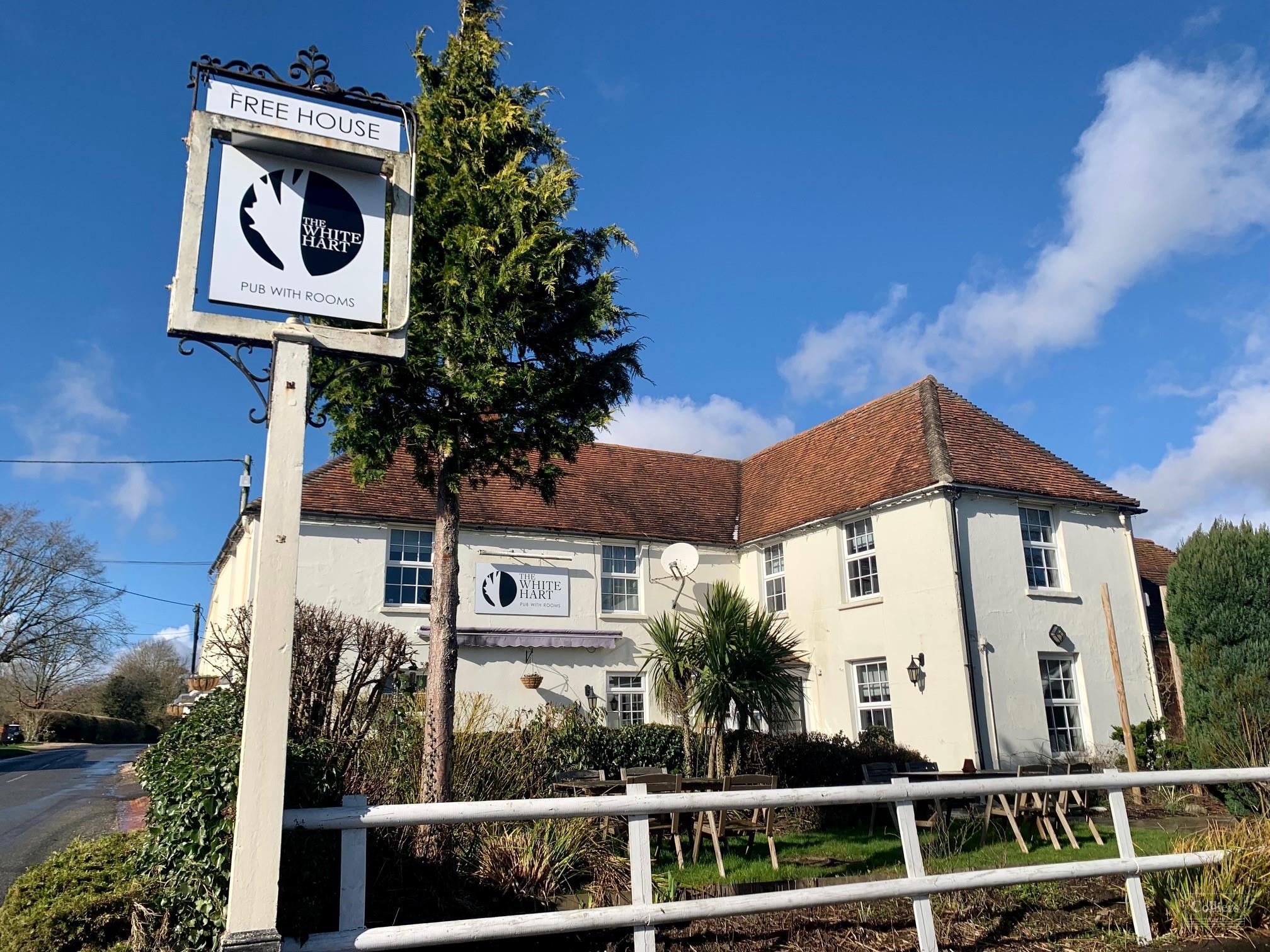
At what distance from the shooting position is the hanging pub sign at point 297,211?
188 inches

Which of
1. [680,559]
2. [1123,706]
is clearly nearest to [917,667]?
[1123,706]

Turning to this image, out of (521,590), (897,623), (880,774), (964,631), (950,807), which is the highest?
(521,590)

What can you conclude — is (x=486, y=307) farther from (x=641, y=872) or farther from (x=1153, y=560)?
(x=1153, y=560)

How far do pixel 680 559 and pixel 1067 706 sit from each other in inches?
330

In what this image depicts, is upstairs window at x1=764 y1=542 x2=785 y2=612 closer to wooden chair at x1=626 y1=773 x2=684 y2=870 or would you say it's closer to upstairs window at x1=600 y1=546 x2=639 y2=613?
upstairs window at x1=600 y1=546 x2=639 y2=613

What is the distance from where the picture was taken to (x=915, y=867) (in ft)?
18.0

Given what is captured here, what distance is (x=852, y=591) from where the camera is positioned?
60.6 feet

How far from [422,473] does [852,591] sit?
37.3ft

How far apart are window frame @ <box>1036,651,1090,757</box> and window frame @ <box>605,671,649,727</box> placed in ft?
26.5

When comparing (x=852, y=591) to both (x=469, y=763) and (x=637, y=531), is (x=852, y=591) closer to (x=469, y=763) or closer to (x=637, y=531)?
(x=637, y=531)

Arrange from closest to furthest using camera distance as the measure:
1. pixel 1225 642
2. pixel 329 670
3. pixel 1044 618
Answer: pixel 329 670, pixel 1225 642, pixel 1044 618

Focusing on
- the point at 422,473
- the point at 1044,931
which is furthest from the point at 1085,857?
the point at 422,473

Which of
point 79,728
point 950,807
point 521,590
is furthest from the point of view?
point 79,728

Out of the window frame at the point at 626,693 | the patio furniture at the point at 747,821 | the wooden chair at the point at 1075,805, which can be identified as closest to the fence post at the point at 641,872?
the patio furniture at the point at 747,821
